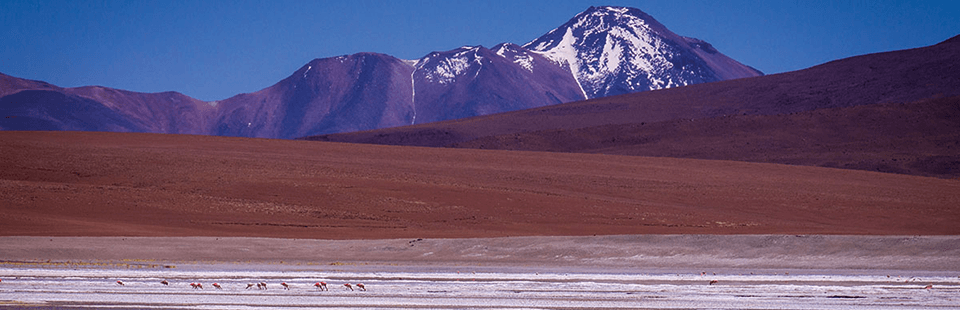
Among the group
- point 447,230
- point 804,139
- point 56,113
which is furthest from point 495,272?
point 56,113

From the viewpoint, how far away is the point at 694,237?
66.5ft

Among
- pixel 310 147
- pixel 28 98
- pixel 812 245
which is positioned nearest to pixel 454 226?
pixel 812 245

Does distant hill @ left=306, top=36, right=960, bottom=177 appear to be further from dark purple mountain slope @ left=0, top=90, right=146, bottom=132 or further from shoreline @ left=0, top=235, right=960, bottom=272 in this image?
dark purple mountain slope @ left=0, top=90, right=146, bottom=132

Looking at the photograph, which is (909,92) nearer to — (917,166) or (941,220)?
(917,166)

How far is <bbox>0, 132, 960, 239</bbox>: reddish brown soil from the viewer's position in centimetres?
2545

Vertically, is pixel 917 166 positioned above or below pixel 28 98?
below

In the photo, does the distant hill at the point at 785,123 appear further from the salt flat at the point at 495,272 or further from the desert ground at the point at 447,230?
the salt flat at the point at 495,272

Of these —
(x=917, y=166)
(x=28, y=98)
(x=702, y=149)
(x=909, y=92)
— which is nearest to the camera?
(x=917, y=166)

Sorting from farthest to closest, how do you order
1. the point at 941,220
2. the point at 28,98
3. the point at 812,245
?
the point at 28,98 → the point at 941,220 → the point at 812,245

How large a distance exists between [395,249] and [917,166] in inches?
1800

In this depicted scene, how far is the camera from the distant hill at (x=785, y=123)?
6412 cm

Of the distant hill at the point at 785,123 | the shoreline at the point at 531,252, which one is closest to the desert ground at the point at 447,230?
the shoreline at the point at 531,252

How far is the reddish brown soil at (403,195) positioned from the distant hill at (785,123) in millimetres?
21116

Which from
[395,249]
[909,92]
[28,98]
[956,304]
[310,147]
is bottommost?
[956,304]
